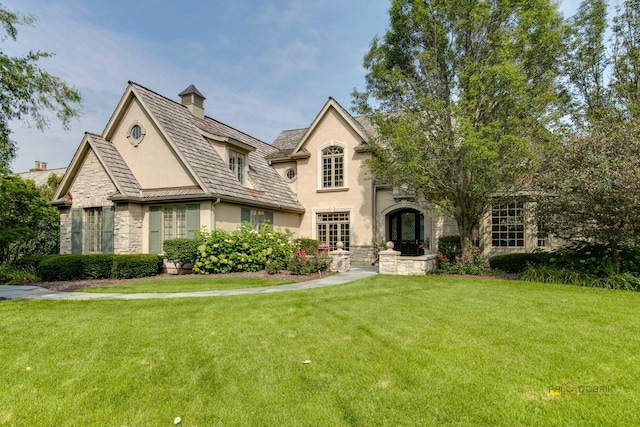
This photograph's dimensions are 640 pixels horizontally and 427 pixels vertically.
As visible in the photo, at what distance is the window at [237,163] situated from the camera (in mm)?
17102

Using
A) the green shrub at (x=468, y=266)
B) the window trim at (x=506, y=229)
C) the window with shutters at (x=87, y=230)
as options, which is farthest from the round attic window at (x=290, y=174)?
the window trim at (x=506, y=229)

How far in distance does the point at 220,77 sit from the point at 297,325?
46.7 feet

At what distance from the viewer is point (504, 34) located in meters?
11.9

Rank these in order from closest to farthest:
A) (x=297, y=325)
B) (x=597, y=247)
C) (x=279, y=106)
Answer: (x=297, y=325) < (x=597, y=247) < (x=279, y=106)

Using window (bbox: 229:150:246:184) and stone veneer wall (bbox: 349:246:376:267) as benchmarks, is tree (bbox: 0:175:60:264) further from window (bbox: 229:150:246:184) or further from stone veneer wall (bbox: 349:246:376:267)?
stone veneer wall (bbox: 349:246:376:267)

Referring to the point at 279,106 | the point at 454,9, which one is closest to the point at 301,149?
the point at 279,106

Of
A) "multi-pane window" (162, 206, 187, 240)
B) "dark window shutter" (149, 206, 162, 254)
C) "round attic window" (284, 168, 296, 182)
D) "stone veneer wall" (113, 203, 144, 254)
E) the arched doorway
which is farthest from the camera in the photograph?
"round attic window" (284, 168, 296, 182)

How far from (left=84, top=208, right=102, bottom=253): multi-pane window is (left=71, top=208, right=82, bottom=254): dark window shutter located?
24cm

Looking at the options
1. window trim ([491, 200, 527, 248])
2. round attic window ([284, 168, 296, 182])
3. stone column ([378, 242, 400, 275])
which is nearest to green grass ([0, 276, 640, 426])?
stone column ([378, 242, 400, 275])

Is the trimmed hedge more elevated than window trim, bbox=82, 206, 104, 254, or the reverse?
window trim, bbox=82, 206, 104, 254

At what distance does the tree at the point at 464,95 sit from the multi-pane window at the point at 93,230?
11751 millimetres

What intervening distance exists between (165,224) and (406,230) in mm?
11916

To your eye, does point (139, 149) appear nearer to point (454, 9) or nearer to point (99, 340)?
point (99, 340)

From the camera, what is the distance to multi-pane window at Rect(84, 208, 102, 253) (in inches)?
583
